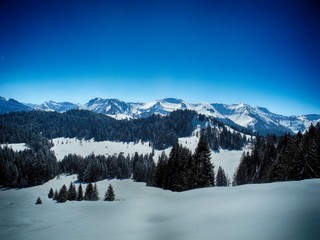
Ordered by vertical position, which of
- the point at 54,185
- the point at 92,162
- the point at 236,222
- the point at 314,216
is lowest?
the point at 54,185

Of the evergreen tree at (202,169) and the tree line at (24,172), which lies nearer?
the evergreen tree at (202,169)

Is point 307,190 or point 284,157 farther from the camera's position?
point 284,157

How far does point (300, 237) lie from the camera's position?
7.74 meters

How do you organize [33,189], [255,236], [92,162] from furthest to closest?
[92,162] < [33,189] < [255,236]

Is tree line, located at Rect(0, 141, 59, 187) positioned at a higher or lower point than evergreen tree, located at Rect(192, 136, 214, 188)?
lower

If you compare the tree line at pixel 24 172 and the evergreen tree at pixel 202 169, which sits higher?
the evergreen tree at pixel 202 169

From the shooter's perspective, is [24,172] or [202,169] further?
[24,172]

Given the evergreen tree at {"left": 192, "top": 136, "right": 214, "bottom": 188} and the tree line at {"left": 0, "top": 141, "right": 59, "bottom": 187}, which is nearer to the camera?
the evergreen tree at {"left": 192, "top": 136, "right": 214, "bottom": 188}

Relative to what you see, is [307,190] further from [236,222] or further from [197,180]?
[197,180]

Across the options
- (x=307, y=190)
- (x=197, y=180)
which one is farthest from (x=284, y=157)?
(x=307, y=190)

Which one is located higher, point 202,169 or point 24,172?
point 202,169

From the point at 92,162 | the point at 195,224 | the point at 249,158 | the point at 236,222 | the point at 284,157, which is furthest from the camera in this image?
the point at 92,162

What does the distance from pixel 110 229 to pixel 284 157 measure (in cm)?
4349

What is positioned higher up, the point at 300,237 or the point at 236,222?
the point at 300,237
